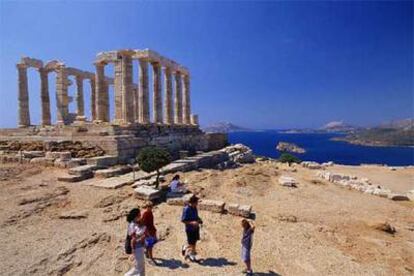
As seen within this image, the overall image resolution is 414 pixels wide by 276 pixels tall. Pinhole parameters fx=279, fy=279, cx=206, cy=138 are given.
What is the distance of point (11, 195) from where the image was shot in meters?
11.0

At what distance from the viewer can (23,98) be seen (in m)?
26.2

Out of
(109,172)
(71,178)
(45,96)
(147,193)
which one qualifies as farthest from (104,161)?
(45,96)

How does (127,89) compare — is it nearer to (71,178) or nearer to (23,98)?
(71,178)

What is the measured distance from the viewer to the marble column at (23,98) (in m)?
25.8

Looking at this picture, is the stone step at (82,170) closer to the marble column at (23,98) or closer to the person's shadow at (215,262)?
the person's shadow at (215,262)

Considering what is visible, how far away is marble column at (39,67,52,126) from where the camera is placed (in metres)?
26.4

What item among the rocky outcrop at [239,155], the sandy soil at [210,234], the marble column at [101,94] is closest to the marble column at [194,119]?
the rocky outcrop at [239,155]

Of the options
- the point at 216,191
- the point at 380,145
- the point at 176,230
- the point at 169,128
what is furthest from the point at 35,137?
the point at 380,145

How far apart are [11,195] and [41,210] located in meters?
2.46

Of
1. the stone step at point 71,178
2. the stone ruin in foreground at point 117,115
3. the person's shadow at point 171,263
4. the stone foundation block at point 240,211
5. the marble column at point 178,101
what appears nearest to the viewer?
the person's shadow at point 171,263

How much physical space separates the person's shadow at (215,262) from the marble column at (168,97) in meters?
20.2

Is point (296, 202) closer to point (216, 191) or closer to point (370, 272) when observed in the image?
point (216, 191)

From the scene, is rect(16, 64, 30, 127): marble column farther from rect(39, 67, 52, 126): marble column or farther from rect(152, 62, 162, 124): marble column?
rect(152, 62, 162, 124): marble column

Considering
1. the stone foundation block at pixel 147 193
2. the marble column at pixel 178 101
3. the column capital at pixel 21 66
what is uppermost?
the column capital at pixel 21 66
